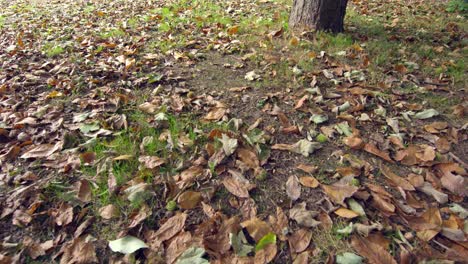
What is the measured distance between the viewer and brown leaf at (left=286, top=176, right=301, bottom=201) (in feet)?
6.36

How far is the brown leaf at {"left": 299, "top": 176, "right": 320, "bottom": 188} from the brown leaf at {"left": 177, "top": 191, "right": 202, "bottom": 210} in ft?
2.15

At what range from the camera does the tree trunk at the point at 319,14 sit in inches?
154

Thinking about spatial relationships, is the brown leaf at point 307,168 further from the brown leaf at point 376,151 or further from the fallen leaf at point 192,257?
the fallen leaf at point 192,257

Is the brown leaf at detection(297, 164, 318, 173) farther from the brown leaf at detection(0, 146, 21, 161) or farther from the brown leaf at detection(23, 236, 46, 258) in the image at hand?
the brown leaf at detection(0, 146, 21, 161)

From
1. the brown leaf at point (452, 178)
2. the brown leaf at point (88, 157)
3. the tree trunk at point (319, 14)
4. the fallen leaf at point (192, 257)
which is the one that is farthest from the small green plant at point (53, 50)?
the brown leaf at point (452, 178)

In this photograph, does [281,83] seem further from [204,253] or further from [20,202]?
[20,202]

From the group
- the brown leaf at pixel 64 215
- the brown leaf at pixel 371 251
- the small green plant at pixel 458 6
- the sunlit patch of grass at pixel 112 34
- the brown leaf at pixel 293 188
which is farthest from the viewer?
the small green plant at pixel 458 6

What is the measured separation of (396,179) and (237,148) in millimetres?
1058

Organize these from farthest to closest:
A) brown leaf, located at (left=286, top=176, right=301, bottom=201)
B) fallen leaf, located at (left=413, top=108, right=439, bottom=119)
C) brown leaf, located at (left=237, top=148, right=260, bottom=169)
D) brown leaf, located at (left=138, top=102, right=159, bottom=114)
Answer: brown leaf, located at (left=138, top=102, right=159, bottom=114) → fallen leaf, located at (left=413, top=108, right=439, bottom=119) → brown leaf, located at (left=237, top=148, right=260, bottom=169) → brown leaf, located at (left=286, top=176, right=301, bottom=201)

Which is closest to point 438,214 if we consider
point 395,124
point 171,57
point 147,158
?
point 395,124

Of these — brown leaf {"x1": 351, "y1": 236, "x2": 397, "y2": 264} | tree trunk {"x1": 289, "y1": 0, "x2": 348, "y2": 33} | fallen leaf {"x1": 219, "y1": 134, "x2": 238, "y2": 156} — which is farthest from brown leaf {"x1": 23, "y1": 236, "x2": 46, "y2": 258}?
tree trunk {"x1": 289, "y1": 0, "x2": 348, "y2": 33}

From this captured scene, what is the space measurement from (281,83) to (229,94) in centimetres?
53

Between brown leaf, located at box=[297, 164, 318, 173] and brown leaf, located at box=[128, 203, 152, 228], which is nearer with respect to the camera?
brown leaf, located at box=[128, 203, 152, 228]

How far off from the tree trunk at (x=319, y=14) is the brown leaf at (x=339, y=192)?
8.79ft
